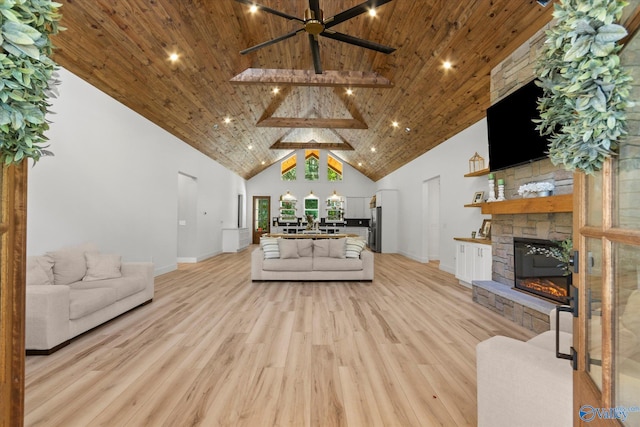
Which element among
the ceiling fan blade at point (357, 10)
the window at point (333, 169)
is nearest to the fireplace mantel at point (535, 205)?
the ceiling fan blade at point (357, 10)

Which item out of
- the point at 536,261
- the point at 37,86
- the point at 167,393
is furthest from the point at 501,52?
the point at 167,393

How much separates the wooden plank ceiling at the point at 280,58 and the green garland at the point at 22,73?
116 inches

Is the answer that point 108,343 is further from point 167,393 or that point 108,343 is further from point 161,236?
point 161,236

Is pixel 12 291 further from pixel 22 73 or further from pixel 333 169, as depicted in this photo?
pixel 333 169

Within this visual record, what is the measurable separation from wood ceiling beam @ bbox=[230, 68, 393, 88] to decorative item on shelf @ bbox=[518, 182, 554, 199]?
300 cm

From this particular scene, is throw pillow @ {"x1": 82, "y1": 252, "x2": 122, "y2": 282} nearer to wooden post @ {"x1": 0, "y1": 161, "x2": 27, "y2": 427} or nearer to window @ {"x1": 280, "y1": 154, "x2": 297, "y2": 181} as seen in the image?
wooden post @ {"x1": 0, "y1": 161, "x2": 27, "y2": 427}

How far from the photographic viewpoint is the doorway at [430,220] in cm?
832

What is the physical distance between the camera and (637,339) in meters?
0.75

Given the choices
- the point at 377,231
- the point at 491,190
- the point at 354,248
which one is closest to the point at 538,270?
the point at 491,190

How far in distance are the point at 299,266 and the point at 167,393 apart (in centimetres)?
363

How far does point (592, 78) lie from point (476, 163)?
5307 millimetres

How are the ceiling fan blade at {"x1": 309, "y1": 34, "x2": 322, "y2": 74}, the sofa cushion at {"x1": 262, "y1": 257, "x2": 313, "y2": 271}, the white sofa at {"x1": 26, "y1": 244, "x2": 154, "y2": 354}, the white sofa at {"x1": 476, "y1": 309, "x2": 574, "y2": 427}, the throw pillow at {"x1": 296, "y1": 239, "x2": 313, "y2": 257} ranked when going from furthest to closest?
the throw pillow at {"x1": 296, "y1": 239, "x2": 313, "y2": 257} < the sofa cushion at {"x1": 262, "y1": 257, "x2": 313, "y2": 271} < the ceiling fan blade at {"x1": 309, "y1": 34, "x2": 322, "y2": 74} < the white sofa at {"x1": 26, "y1": 244, "x2": 154, "y2": 354} < the white sofa at {"x1": 476, "y1": 309, "x2": 574, "y2": 427}

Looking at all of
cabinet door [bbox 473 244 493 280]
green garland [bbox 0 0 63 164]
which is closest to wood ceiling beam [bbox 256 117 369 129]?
cabinet door [bbox 473 244 493 280]

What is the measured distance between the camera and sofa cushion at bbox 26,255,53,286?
2.95 metres
